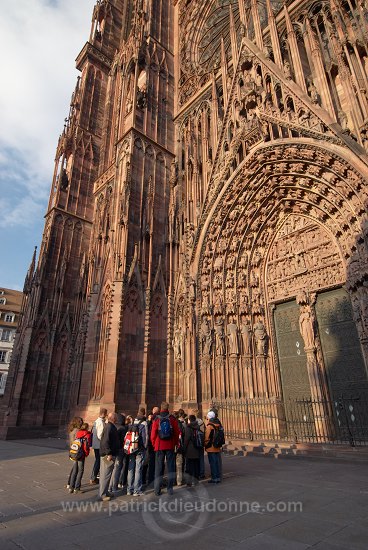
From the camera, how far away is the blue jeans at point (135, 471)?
4934mm

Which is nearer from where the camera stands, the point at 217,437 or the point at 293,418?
the point at 217,437

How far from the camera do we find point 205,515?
3785 millimetres

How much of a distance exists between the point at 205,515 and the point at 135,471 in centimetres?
165

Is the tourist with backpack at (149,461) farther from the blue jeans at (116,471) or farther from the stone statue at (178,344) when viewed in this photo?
the stone statue at (178,344)

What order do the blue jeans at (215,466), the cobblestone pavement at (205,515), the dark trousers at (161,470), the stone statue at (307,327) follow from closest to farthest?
the cobblestone pavement at (205,515) → the dark trousers at (161,470) → the blue jeans at (215,466) → the stone statue at (307,327)

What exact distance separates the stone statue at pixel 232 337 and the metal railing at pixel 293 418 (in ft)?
5.41

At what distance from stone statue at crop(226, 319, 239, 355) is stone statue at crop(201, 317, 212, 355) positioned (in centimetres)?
69

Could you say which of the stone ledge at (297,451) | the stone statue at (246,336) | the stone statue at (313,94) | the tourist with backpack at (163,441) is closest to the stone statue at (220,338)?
the stone statue at (246,336)

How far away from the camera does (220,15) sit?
2133cm

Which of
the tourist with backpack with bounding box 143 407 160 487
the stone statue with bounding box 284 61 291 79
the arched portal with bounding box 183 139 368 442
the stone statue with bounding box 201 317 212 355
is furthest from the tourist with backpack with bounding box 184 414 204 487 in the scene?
the stone statue with bounding box 284 61 291 79

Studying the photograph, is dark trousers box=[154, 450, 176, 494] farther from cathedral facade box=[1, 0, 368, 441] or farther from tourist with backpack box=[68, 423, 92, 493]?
cathedral facade box=[1, 0, 368, 441]

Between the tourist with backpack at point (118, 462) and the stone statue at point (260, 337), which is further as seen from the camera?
the stone statue at point (260, 337)

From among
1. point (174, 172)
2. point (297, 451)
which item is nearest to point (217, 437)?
point (297, 451)

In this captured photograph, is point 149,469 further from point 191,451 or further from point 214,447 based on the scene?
point 214,447
